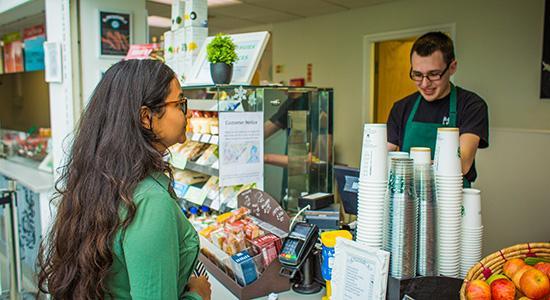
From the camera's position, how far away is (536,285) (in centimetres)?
102

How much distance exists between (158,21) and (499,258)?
21.8ft

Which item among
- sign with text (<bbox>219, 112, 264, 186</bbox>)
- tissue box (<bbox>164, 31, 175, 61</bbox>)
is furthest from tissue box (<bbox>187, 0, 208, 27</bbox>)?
sign with text (<bbox>219, 112, 264, 186</bbox>)

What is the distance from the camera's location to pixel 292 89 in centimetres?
204

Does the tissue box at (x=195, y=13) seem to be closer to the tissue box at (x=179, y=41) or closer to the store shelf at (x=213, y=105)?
the tissue box at (x=179, y=41)

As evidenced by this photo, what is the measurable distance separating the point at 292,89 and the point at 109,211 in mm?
1206

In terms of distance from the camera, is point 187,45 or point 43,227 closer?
point 187,45

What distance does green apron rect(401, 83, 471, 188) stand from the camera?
205 centimetres

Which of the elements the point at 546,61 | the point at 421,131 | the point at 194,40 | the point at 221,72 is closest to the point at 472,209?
the point at 421,131

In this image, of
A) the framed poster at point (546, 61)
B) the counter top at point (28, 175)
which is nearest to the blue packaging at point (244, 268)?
the counter top at point (28, 175)

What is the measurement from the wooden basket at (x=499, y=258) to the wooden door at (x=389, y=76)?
4346 millimetres

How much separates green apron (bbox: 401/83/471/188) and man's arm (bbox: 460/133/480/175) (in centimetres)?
14

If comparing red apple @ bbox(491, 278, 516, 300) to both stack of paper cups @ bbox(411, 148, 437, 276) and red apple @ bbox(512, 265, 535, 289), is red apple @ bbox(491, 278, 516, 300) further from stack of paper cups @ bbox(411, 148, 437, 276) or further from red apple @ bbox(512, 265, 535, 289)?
stack of paper cups @ bbox(411, 148, 437, 276)

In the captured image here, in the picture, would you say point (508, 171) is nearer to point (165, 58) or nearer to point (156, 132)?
point (165, 58)

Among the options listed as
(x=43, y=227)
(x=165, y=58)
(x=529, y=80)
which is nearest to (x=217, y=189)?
(x=165, y=58)
